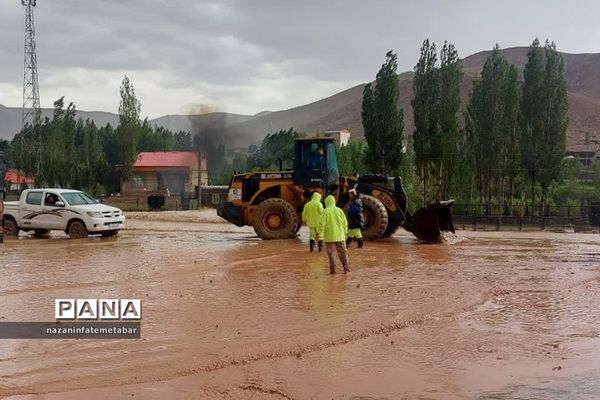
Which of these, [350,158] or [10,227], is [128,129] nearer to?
[350,158]

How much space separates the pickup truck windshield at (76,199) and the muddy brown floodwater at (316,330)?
5.32 m

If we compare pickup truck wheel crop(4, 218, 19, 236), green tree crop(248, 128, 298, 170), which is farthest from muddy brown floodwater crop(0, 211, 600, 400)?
green tree crop(248, 128, 298, 170)

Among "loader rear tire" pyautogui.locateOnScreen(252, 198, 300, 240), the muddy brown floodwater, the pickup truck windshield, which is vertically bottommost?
the muddy brown floodwater

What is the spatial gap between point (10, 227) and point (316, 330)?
16419mm

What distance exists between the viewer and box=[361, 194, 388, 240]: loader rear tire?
60.2ft

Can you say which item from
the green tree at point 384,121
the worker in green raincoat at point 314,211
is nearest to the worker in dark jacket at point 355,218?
the worker in green raincoat at point 314,211

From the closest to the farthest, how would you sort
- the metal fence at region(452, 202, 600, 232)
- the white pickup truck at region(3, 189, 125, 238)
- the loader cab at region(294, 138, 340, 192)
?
the loader cab at region(294, 138, 340, 192) → the white pickup truck at region(3, 189, 125, 238) → the metal fence at region(452, 202, 600, 232)

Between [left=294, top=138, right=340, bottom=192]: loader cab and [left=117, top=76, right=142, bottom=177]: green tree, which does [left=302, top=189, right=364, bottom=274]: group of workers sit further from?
[left=117, top=76, right=142, bottom=177]: green tree

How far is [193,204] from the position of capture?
47188 millimetres

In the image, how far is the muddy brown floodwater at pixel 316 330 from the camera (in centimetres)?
600

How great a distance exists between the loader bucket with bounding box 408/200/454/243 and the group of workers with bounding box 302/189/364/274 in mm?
2557

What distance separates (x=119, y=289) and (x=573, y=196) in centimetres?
4219

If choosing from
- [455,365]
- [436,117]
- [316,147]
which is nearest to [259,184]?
[316,147]
